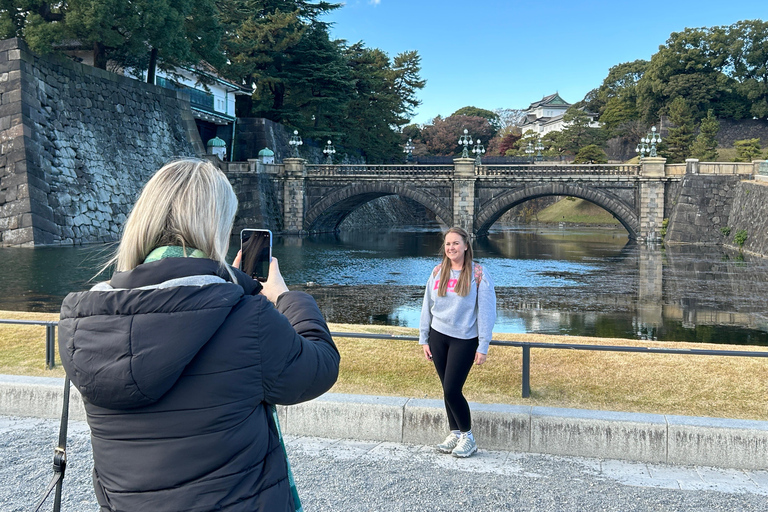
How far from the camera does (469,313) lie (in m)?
5.14

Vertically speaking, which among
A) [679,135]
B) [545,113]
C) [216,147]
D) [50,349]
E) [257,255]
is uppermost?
[545,113]

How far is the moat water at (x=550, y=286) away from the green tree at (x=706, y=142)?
19.3 meters

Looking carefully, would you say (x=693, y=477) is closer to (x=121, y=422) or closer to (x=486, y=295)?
(x=486, y=295)

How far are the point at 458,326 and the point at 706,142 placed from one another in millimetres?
55046

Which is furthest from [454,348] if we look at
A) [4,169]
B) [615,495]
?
[4,169]

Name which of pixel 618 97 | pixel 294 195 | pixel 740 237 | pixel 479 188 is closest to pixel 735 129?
pixel 618 97

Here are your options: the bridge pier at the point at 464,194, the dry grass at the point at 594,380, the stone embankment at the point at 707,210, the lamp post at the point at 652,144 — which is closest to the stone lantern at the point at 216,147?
the bridge pier at the point at 464,194

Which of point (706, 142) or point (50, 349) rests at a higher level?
point (706, 142)

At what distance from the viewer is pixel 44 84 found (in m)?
28.0

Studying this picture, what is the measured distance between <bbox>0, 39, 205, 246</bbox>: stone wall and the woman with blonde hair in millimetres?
26769

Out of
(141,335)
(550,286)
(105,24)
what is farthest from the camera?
(105,24)

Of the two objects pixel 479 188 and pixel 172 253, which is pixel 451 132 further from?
pixel 172 253

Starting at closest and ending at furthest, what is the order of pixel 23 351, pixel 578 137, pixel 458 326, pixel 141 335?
pixel 141 335, pixel 458 326, pixel 23 351, pixel 578 137

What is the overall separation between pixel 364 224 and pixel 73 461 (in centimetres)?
5516
